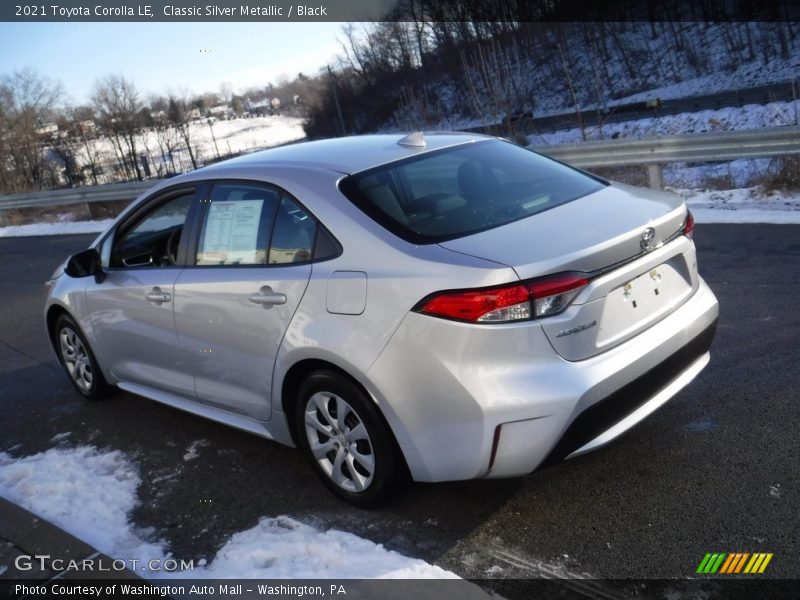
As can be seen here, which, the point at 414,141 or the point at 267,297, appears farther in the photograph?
the point at 414,141

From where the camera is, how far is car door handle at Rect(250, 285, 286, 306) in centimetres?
359

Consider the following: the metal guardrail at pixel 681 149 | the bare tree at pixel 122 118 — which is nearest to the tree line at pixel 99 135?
the bare tree at pixel 122 118

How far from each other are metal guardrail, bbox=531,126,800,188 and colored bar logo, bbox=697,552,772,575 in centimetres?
674

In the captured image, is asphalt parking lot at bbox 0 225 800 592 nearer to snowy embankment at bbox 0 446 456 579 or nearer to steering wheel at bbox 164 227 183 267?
snowy embankment at bbox 0 446 456 579

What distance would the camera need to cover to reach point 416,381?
308cm

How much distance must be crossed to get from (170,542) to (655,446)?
2.36m

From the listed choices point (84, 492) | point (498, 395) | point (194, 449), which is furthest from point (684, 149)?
point (84, 492)

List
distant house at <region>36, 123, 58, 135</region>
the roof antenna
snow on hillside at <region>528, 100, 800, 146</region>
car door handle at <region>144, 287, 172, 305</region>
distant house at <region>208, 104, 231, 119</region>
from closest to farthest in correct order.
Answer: the roof antenna < car door handle at <region>144, 287, 172, 305</region> < snow on hillside at <region>528, 100, 800, 146</region> < distant house at <region>36, 123, 58, 135</region> < distant house at <region>208, 104, 231, 119</region>

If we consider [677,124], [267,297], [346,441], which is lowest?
[677,124]

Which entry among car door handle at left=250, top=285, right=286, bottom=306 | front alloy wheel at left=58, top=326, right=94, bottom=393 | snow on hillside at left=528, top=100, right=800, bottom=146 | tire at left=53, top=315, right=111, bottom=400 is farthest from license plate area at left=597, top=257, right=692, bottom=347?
snow on hillside at left=528, top=100, right=800, bottom=146

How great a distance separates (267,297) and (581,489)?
1.70 m

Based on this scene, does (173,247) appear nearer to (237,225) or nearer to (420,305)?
(237,225)

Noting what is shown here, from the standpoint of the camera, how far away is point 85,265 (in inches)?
196

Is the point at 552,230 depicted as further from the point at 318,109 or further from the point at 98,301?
the point at 318,109
